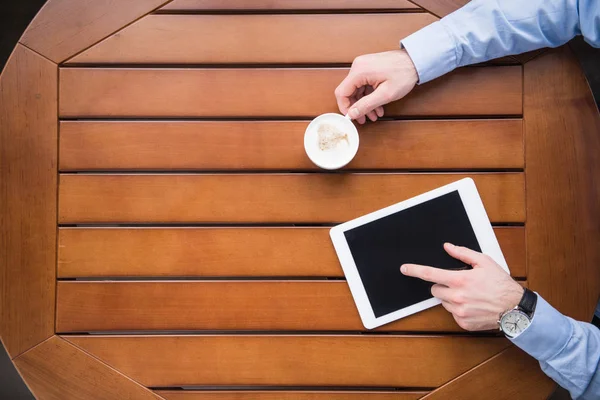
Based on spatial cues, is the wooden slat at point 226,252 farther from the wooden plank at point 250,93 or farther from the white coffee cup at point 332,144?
the wooden plank at point 250,93

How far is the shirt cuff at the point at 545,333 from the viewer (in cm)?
110

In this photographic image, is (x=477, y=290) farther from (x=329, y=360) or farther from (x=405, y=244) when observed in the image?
(x=329, y=360)

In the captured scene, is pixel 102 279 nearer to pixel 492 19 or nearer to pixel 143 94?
pixel 143 94

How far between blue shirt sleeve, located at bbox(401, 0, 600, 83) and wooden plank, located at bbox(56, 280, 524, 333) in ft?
2.02

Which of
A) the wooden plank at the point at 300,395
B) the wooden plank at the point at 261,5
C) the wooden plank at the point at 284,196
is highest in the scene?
the wooden plank at the point at 261,5

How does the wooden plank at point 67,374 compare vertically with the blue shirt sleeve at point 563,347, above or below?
below

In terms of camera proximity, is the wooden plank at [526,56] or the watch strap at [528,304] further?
the wooden plank at [526,56]

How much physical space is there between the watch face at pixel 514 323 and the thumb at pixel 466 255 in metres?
0.14

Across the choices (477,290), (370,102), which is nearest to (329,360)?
(477,290)

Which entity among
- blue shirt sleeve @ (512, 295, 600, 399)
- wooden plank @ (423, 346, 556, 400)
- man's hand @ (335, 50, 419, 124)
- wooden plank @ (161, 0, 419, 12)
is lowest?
wooden plank @ (423, 346, 556, 400)

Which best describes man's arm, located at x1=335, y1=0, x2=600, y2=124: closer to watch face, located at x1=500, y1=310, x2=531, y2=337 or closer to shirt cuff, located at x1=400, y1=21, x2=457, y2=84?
shirt cuff, located at x1=400, y1=21, x2=457, y2=84

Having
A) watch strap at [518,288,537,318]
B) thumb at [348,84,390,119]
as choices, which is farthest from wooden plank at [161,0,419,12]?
watch strap at [518,288,537,318]

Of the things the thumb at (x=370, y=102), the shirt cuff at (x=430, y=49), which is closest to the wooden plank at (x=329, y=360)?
the thumb at (x=370, y=102)

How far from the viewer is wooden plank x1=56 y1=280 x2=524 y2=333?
1186 millimetres
